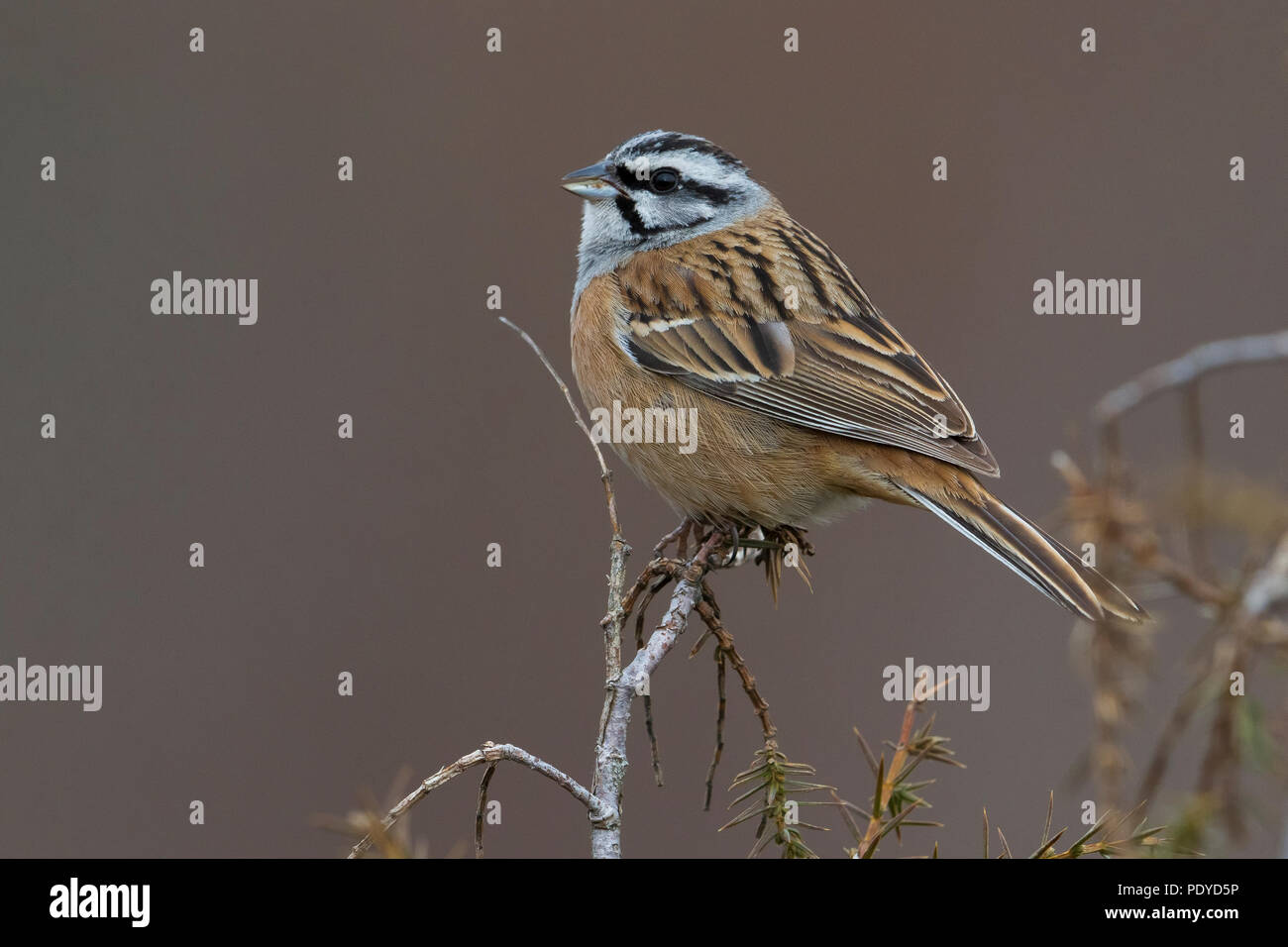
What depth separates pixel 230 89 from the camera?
8.70 m

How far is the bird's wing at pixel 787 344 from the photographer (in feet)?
15.6

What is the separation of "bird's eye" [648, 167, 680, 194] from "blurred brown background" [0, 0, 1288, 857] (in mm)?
811

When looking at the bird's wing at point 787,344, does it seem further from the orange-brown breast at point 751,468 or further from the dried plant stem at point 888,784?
the dried plant stem at point 888,784

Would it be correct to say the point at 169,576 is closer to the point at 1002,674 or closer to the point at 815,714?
the point at 815,714

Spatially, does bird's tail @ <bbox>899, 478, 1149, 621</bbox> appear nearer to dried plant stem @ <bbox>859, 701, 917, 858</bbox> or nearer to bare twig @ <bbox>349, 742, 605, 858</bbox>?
dried plant stem @ <bbox>859, 701, 917, 858</bbox>

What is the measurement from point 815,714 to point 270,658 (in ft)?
9.88

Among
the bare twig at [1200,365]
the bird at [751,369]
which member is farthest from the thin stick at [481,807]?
the bird at [751,369]

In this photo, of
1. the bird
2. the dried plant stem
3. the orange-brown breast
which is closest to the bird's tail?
the bird

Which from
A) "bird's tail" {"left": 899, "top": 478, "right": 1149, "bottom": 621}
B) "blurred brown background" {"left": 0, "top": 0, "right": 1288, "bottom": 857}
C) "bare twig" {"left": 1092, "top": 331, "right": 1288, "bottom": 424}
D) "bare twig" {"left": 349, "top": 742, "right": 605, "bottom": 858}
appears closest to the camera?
"bare twig" {"left": 349, "top": 742, "right": 605, "bottom": 858}

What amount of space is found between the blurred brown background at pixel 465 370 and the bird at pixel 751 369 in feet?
3.00

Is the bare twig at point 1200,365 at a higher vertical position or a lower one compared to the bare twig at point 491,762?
higher

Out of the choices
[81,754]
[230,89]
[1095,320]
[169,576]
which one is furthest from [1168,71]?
[81,754]

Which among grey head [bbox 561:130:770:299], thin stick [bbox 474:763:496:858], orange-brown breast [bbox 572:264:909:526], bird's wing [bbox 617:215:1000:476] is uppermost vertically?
grey head [bbox 561:130:770:299]

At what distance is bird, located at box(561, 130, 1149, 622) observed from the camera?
15.3ft
